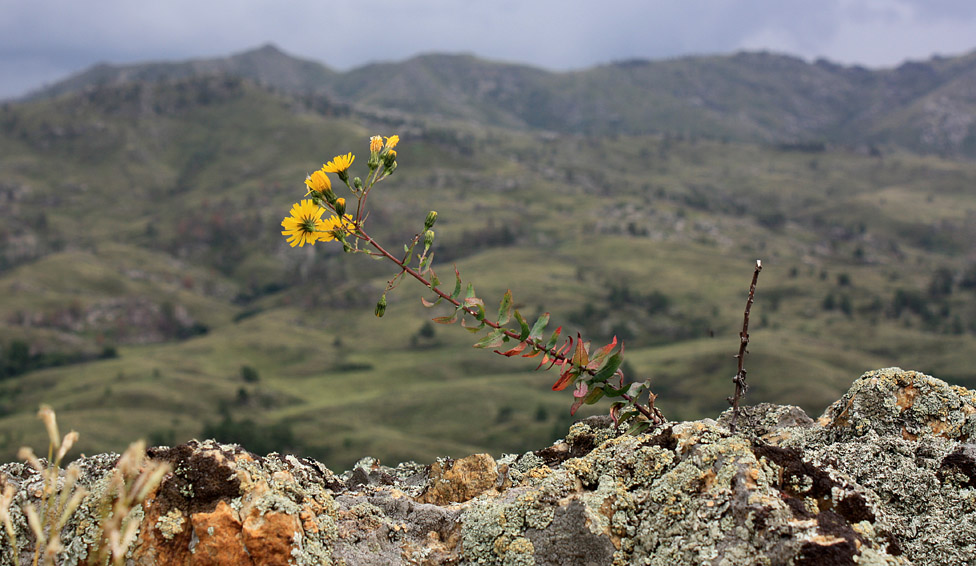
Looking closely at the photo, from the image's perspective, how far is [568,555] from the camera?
5832mm

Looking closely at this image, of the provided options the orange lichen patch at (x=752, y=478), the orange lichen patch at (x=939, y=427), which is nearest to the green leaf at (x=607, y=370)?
the orange lichen patch at (x=752, y=478)

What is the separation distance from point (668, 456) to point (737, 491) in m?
0.73

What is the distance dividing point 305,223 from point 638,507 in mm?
3440

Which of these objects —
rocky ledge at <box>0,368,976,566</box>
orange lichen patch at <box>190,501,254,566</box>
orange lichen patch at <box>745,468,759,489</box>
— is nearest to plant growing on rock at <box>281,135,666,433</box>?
rocky ledge at <box>0,368,976,566</box>

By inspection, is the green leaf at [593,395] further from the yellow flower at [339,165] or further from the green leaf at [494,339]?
the yellow flower at [339,165]

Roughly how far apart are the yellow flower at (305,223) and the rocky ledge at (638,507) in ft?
6.19

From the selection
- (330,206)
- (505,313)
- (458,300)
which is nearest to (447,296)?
(458,300)

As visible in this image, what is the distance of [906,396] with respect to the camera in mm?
7129

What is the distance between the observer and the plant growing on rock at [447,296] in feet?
16.8

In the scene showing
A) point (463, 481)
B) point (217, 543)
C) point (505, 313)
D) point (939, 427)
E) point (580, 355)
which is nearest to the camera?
point (217, 543)

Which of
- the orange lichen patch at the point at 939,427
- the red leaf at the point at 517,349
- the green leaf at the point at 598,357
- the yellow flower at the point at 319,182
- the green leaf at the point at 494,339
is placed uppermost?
the yellow flower at the point at 319,182

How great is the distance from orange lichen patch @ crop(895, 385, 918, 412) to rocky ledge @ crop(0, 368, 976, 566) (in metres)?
0.01

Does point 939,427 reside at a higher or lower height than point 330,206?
lower

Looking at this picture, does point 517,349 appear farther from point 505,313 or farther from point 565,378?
point 565,378
